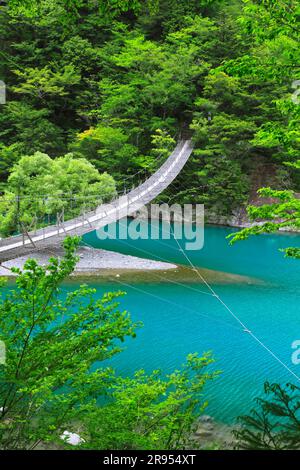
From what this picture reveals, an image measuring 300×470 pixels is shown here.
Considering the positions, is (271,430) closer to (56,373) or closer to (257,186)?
(56,373)

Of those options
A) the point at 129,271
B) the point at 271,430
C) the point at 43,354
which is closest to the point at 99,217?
the point at 129,271

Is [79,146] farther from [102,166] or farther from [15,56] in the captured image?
[15,56]

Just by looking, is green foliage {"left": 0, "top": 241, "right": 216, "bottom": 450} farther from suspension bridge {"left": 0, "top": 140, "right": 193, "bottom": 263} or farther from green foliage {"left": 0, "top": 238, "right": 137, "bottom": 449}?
suspension bridge {"left": 0, "top": 140, "right": 193, "bottom": 263}

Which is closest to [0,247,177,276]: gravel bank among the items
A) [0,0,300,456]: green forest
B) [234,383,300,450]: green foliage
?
[0,0,300,456]: green forest

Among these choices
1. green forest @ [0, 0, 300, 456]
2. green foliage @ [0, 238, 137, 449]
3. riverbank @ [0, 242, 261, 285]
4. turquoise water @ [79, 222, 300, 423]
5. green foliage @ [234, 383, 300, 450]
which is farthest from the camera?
green forest @ [0, 0, 300, 456]

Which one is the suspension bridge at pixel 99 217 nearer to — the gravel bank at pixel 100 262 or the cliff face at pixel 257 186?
the gravel bank at pixel 100 262

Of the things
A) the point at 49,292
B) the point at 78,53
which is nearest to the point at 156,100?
the point at 78,53
